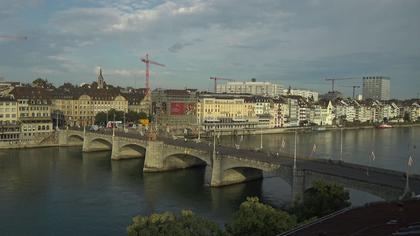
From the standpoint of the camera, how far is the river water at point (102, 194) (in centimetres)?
3532

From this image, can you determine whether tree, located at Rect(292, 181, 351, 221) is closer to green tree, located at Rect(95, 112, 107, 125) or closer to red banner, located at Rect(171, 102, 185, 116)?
green tree, located at Rect(95, 112, 107, 125)

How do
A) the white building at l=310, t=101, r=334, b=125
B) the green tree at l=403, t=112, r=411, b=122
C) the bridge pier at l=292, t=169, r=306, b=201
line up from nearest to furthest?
the bridge pier at l=292, t=169, r=306, b=201 < the white building at l=310, t=101, r=334, b=125 < the green tree at l=403, t=112, r=411, b=122

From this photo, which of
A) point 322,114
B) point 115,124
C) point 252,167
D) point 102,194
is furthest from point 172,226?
point 322,114

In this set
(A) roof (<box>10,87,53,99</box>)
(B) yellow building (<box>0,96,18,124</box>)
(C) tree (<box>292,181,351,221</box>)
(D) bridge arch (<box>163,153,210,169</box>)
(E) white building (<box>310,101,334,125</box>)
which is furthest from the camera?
(E) white building (<box>310,101,334,125</box>)

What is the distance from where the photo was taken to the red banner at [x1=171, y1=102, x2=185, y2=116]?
11894 cm

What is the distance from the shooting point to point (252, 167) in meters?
43.3

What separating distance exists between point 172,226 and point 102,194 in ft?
81.0

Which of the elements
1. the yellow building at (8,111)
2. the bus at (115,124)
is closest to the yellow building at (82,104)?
the bus at (115,124)

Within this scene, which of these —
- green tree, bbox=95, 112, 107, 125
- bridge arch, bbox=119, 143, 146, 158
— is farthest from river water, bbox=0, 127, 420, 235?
green tree, bbox=95, 112, 107, 125

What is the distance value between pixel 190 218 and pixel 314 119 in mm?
140315

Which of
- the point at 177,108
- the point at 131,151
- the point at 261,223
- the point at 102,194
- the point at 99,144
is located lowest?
the point at 102,194

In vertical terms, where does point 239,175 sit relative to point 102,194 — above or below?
above

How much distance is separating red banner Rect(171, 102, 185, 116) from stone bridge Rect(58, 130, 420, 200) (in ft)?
146

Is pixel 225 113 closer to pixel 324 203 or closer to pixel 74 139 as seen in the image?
pixel 74 139
